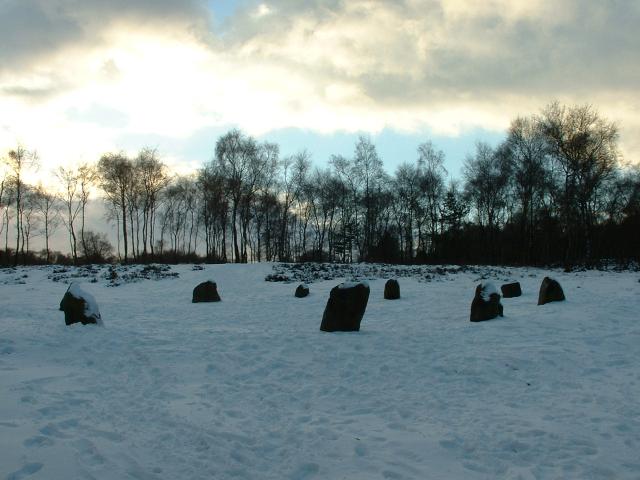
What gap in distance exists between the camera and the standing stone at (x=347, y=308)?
11375mm

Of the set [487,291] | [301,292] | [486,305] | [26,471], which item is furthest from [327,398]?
[301,292]

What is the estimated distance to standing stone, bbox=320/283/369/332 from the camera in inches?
448

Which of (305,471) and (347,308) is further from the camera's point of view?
(347,308)

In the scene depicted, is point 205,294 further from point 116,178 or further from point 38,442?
point 116,178

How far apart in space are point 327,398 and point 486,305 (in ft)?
23.0

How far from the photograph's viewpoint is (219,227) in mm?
51438

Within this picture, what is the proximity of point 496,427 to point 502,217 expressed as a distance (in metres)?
45.2

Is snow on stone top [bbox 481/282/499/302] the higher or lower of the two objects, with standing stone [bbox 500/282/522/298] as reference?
higher

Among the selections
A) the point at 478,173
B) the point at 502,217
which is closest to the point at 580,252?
the point at 502,217

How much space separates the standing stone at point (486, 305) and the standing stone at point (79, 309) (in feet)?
32.8

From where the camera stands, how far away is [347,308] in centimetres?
1138

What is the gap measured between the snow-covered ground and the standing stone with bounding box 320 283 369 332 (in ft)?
1.63

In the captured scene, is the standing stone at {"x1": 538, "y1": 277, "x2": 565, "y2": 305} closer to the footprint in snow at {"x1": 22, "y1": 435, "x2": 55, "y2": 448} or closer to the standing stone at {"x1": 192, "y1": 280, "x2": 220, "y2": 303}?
the standing stone at {"x1": 192, "y1": 280, "x2": 220, "y2": 303}

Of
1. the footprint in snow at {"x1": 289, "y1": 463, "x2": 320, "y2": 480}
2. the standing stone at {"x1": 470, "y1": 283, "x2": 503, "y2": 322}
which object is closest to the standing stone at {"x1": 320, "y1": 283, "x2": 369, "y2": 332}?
the standing stone at {"x1": 470, "y1": 283, "x2": 503, "y2": 322}
